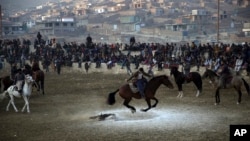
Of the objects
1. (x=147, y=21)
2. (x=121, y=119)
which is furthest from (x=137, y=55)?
(x=147, y=21)

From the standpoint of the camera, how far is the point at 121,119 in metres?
15.7

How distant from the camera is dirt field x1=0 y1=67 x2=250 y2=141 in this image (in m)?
13.0

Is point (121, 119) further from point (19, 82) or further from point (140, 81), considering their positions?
point (19, 82)

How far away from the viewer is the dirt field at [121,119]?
13039mm

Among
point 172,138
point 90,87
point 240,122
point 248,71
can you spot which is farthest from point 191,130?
point 248,71

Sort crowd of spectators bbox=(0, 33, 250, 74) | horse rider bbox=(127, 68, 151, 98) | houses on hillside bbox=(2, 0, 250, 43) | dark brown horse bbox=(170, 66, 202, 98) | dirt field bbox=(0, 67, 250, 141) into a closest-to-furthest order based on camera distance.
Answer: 1. dirt field bbox=(0, 67, 250, 141)
2. horse rider bbox=(127, 68, 151, 98)
3. dark brown horse bbox=(170, 66, 202, 98)
4. crowd of spectators bbox=(0, 33, 250, 74)
5. houses on hillside bbox=(2, 0, 250, 43)

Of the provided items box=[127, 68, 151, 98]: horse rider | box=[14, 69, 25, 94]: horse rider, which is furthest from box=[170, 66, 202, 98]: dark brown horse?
box=[14, 69, 25, 94]: horse rider

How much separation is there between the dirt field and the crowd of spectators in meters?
6.54

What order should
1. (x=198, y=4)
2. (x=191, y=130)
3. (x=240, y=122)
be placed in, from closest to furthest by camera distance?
(x=191, y=130)
(x=240, y=122)
(x=198, y=4)

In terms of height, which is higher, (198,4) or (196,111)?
(198,4)

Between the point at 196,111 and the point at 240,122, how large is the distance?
299cm

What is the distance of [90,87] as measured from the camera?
26891 mm

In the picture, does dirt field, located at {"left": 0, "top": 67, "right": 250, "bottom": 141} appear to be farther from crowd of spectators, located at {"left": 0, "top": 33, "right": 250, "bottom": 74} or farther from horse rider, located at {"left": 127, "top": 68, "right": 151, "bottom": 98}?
crowd of spectators, located at {"left": 0, "top": 33, "right": 250, "bottom": 74}

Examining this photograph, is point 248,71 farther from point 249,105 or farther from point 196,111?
point 196,111
